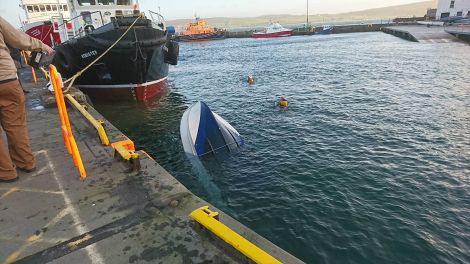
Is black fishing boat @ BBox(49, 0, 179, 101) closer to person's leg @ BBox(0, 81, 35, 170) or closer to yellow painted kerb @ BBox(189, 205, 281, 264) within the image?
person's leg @ BBox(0, 81, 35, 170)

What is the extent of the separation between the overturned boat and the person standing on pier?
570 cm

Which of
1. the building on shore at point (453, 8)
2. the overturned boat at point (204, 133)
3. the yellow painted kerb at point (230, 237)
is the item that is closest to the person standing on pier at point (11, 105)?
the yellow painted kerb at point (230, 237)

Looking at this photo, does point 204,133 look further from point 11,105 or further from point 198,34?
point 198,34

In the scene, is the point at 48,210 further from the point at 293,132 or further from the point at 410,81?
the point at 410,81

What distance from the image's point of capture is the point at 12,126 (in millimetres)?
5293

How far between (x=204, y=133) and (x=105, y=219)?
6.71 m

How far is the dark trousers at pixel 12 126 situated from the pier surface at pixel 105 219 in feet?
1.02

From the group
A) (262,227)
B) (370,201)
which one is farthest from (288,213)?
(370,201)

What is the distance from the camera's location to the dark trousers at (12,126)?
16.9ft

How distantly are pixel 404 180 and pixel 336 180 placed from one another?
77.8 inches

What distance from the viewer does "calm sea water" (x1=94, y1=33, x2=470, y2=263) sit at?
669 cm

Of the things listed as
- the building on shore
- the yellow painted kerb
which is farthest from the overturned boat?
the building on shore

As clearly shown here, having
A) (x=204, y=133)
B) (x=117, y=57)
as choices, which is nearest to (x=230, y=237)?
(x=204, y=133)

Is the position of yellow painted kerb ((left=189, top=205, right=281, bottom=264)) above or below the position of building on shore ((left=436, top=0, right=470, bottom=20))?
below
